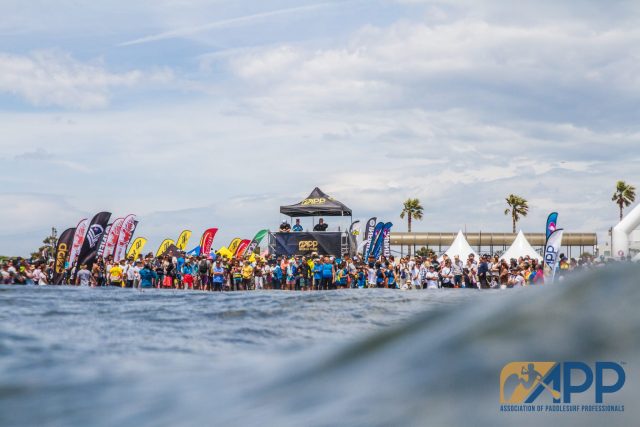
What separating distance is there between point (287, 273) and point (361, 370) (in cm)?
2211

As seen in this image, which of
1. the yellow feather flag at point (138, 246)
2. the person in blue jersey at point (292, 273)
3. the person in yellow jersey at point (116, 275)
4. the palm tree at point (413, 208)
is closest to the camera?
the person in yellow jersey at point (116, 275)

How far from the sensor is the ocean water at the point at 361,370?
162 cm

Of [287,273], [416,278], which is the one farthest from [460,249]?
[416,278]

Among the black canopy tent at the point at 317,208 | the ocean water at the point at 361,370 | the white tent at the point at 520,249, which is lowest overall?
the ocean water at the point at 361,370

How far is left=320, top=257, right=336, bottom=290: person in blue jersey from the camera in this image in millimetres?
22500

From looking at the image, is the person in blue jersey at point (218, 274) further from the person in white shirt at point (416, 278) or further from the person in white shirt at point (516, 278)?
the person in white shirt at point (516, 278)

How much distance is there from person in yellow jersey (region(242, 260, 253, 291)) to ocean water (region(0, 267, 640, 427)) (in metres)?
19.9

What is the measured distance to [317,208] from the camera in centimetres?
3117

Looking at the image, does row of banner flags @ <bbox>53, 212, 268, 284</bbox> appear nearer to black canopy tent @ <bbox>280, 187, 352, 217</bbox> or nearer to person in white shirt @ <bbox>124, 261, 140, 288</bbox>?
person in white shirt @ <bbox>124, 261, 140, 288</bbox>

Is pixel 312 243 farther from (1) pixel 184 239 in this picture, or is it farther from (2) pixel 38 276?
(1) pixel 184 239

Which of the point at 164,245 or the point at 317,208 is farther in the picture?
the point at 164,245

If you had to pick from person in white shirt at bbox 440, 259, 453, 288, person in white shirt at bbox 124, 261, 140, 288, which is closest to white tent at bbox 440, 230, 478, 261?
person in white shirt at bbox 440, 259, 453, 288

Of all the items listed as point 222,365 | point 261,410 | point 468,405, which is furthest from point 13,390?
point 468,405

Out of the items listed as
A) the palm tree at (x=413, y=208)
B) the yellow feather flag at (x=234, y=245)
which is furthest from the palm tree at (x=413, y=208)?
the yellow feather flag at (x=234, y=245)
